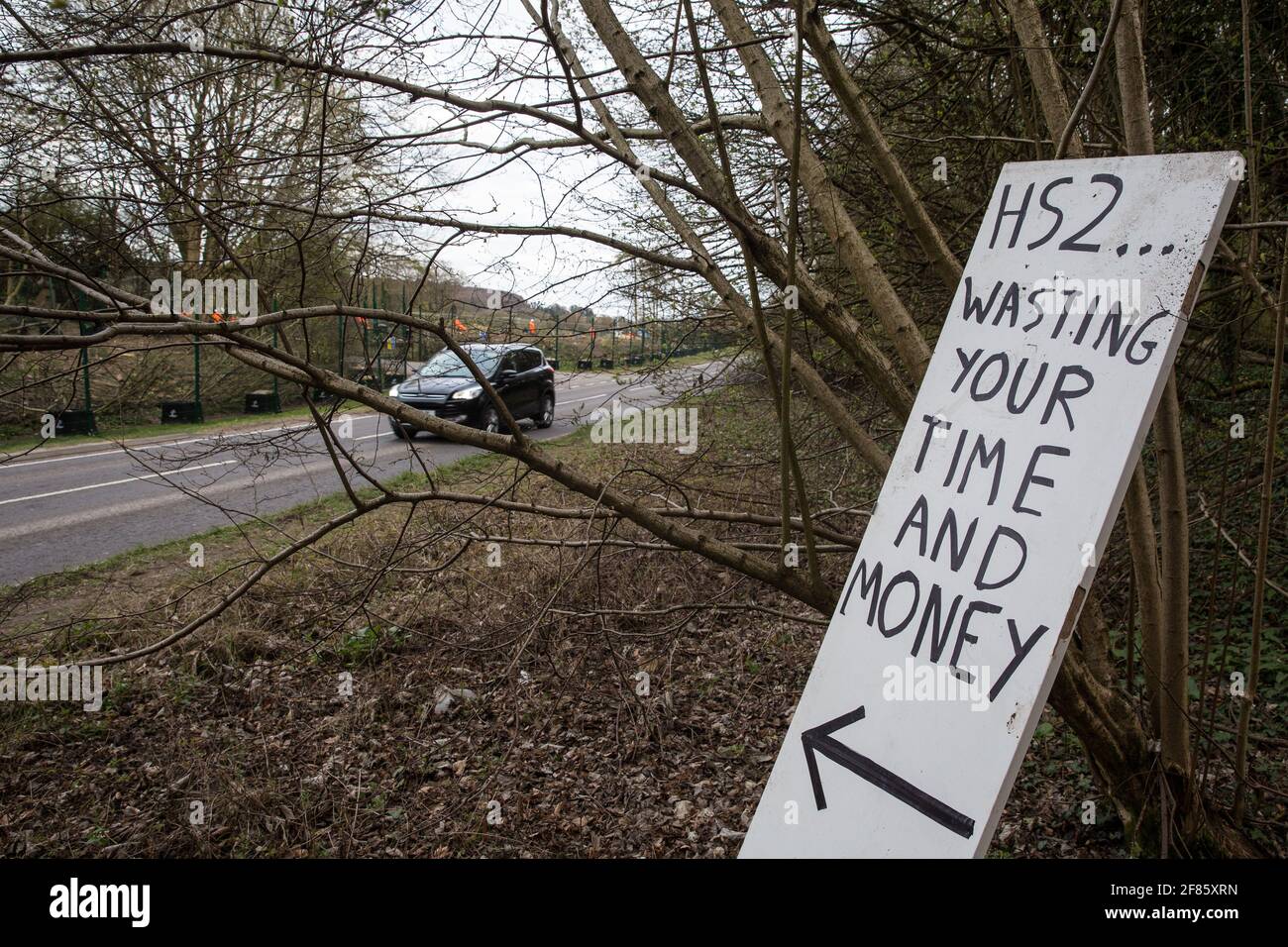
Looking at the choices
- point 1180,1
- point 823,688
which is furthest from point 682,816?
point 1180,1

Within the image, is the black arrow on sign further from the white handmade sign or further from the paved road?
the paved road

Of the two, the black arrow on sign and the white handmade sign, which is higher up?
the white handmade sign

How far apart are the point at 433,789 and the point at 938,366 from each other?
9.42 feet

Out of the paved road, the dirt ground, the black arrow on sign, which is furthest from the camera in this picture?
the paved road

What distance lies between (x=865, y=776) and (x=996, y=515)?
0.45m

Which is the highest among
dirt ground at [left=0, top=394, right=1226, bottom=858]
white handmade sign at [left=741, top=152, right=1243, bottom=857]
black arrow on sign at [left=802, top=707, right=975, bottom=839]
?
white handmade sign at [left=741, top=152, right=1243, bottom=857]

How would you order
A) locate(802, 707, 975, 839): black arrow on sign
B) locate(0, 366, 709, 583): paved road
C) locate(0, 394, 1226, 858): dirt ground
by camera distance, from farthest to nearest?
locate(0, 366, 709, 583): paved road → locate(0, 394, 1226, 858): dirt ground → locate(802, 707, 975, 839): black arrow on sign

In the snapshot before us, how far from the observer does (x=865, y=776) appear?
1276mm

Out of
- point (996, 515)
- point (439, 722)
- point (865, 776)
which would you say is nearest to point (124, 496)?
point (439, 722)

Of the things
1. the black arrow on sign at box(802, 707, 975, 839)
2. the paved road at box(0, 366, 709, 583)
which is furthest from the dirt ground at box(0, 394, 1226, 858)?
the black arrow on sign at box(802, 707, 975, 839)

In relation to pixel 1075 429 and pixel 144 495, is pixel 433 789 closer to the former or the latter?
pixel 1075 429

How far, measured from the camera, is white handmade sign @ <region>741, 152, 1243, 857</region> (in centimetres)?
119

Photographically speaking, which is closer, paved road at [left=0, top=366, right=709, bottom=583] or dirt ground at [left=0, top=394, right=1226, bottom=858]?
dirt ground at [left=0, top=394, right=1226, bottom=858]

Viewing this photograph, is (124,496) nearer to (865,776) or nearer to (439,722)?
(439,722)
